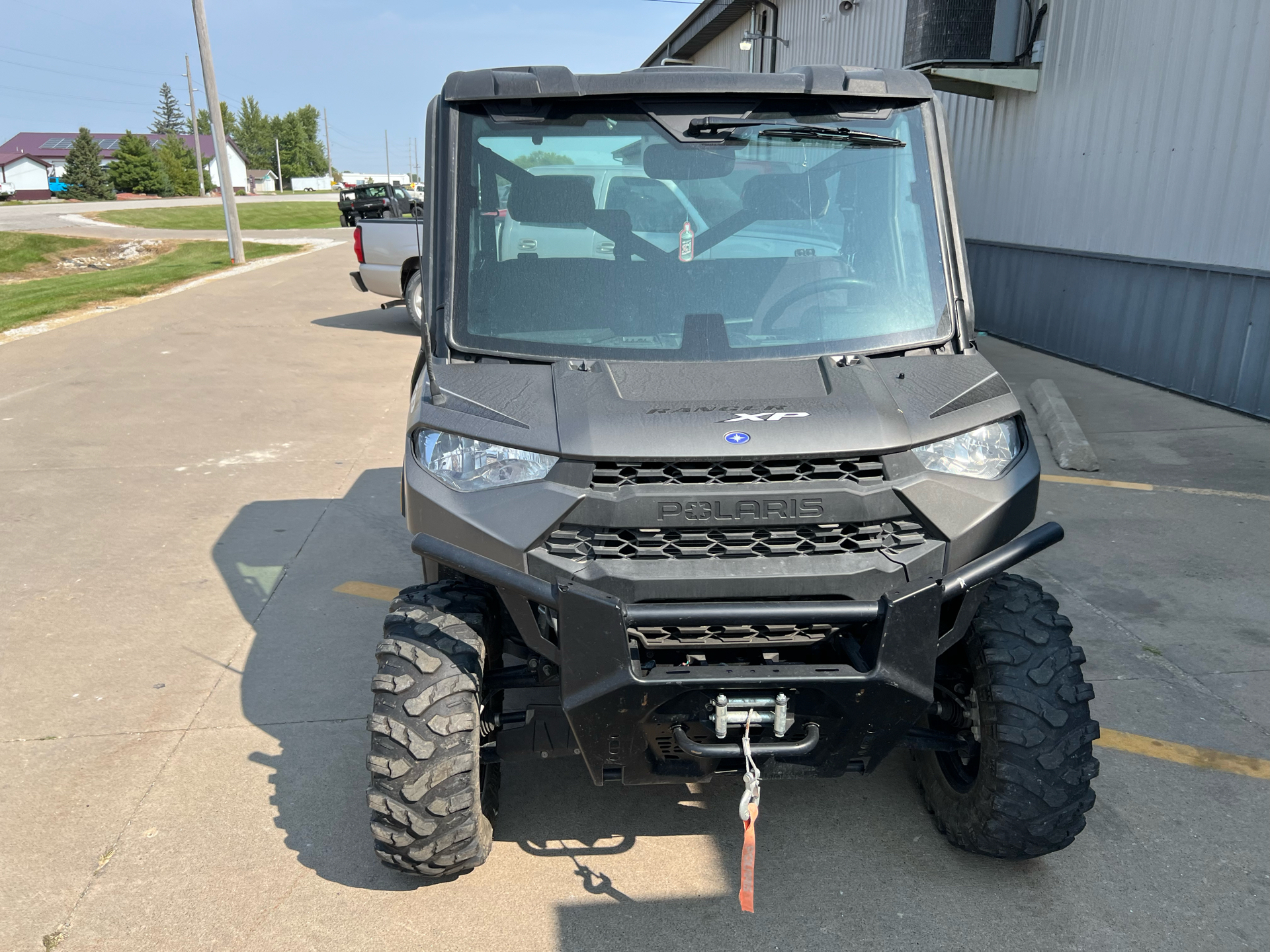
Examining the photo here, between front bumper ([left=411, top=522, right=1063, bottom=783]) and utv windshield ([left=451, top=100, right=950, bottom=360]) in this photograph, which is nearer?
front bumper ([left=411, top=522, right=1063, bottom=783])

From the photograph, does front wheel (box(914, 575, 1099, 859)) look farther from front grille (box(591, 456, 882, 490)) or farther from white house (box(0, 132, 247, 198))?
white house (box(0, 132, 247, 198))

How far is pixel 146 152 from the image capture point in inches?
3410

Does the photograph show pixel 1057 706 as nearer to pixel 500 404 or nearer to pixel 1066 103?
pixel 500 404

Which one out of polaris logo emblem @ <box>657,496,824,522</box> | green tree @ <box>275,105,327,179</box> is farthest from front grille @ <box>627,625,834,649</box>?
green tree @ <box>275,105,327,179</box>

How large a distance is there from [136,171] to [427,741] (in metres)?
95.5

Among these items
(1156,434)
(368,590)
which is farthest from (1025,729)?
(1156,434)

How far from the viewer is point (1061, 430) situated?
26.4ft

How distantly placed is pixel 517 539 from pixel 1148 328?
9582mm

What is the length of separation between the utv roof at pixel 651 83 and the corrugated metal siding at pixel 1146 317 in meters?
7.27

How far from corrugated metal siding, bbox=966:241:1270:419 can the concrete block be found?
57.0 inches

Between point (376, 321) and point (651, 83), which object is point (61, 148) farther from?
point (651, 83)

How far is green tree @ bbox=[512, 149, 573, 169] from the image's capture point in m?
3.31

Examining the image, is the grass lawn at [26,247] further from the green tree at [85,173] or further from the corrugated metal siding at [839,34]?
the green tree at [85,173]

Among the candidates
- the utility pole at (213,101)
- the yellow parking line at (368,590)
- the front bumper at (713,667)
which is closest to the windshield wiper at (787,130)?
the front bumper at (713,667)
